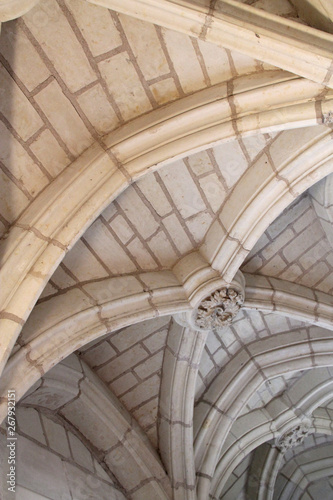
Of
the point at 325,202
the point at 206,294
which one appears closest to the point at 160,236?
the point at 206,294

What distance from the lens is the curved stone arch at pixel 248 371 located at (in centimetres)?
565

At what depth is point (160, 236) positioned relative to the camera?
178 inches

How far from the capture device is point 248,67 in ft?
11.9

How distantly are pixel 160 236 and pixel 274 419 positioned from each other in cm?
265

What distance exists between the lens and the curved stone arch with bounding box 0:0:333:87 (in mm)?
3109

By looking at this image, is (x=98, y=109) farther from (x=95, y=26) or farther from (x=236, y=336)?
(x=236, y=336)

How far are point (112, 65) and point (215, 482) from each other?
3.74 metres

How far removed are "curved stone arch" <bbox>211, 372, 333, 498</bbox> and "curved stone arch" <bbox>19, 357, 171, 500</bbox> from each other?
1.01 meters

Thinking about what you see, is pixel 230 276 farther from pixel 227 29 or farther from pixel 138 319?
pixel 227 29

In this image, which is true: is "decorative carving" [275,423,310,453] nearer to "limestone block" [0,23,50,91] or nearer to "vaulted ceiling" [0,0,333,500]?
"vaulted ceiling" [0,0,333,500]

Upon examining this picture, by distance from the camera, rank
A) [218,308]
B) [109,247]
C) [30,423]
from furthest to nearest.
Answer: [30,423]
[218,308]
[109,247]

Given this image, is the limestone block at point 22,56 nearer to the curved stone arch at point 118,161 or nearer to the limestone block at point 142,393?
the curved stone arch at point 118,161

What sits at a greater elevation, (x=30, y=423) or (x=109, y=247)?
(x=109, y=247)

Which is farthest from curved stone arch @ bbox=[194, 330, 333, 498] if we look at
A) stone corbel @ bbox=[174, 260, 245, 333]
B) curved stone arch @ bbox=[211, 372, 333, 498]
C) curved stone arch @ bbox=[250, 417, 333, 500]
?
curved stone arch @ bbox=[250, 417, 333, 500]
